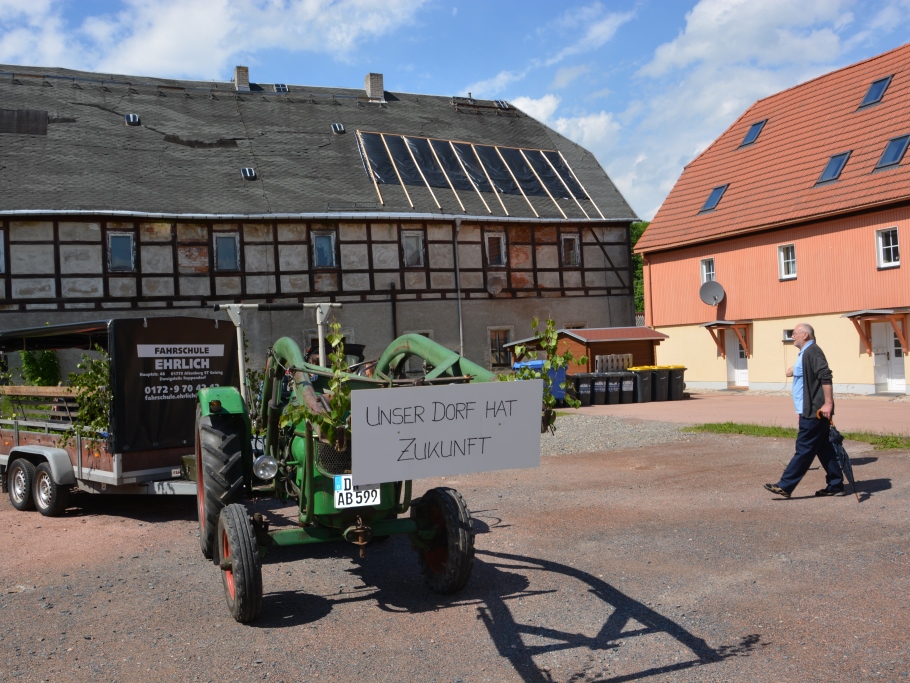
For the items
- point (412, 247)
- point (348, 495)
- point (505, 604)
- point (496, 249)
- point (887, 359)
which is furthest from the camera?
point (496, 249)

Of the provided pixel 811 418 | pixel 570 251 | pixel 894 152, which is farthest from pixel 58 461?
pixel 570 251

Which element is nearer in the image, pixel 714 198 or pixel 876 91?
pixel 876 91

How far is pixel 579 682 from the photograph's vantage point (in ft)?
14.0

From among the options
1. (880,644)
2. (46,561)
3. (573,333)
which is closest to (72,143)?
(573,333)

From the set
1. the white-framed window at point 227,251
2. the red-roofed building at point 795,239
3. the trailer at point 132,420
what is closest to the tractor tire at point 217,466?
the trailer at point 132,420

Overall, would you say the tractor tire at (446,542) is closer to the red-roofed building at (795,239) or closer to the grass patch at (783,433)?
the grass patch at (783,433)

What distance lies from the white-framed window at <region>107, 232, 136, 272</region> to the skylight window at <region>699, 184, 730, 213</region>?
18.4 metres

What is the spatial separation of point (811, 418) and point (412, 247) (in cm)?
2136

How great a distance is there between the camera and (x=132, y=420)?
29.0 feet

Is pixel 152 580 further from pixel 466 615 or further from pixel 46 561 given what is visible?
pixel 466 615

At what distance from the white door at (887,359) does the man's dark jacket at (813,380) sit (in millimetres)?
16735

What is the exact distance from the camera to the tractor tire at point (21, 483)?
32.1 ft

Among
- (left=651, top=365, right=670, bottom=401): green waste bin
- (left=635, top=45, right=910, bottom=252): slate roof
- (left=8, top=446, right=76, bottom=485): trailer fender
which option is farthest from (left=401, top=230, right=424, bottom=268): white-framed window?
(left=8, top=446, right=76, bottom=485): trailer fender

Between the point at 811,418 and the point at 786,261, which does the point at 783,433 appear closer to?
the point at 811,418
